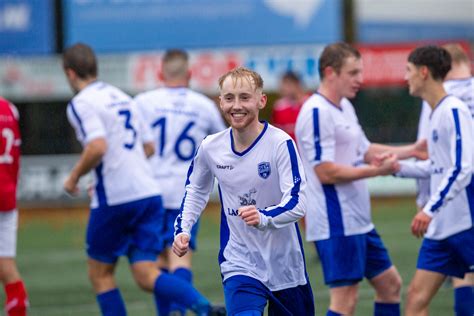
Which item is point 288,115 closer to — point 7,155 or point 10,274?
point 7,155

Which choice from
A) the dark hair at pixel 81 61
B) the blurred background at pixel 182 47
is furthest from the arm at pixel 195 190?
the blurred background at pixel 182 47

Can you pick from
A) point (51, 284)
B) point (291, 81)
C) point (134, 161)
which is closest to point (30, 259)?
point (51, 284)

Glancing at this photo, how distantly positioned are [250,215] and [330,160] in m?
1.65

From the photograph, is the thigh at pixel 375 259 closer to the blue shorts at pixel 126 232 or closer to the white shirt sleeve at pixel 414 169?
the white shirt sleeve at pixel 414 169

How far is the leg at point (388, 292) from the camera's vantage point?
7793 millimetres

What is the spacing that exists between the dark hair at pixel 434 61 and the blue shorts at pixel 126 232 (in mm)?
2358

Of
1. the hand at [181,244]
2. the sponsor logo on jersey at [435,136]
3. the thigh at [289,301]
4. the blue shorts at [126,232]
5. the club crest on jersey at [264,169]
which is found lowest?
the thigh at [289,301]

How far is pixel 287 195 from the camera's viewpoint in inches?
248

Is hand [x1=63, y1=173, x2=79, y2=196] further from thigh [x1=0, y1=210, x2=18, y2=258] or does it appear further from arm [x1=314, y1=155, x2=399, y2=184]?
arm [x1=314, y1=155, x2=399, y2=184]

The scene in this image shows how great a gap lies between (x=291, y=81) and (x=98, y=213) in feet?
21.5

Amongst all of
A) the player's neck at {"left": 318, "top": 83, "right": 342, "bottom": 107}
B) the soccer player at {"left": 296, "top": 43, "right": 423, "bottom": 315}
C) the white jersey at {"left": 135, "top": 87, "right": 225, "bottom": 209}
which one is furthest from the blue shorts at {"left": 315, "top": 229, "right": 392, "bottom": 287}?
the white jersey at {"left": 135, "top": 87, "right": 225, "bottom": 209}

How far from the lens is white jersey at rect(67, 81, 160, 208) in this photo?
27.7 feet

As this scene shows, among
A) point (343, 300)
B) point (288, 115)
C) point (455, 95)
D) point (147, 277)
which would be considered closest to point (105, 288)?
point (147, 277)

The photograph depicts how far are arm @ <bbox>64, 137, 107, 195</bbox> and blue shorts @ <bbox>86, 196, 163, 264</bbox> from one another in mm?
300
